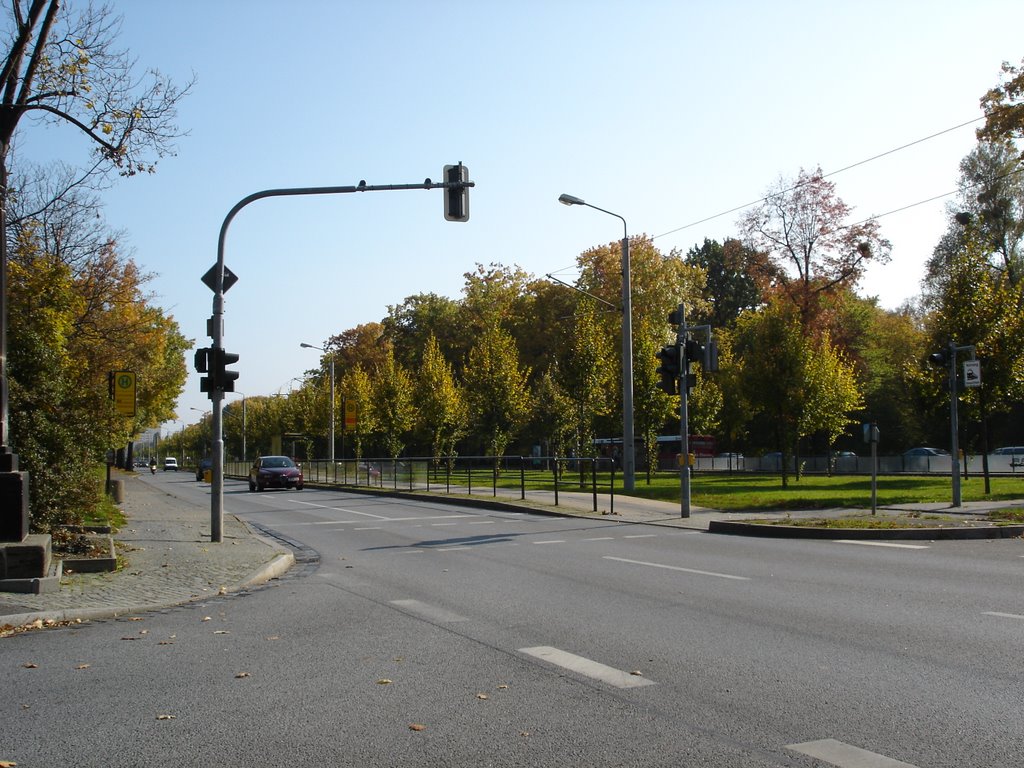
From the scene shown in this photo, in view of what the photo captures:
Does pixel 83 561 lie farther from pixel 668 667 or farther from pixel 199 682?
pixel 668 667

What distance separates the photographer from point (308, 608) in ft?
31.6

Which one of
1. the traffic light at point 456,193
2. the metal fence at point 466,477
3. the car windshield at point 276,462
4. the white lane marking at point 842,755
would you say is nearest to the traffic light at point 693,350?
the traffic light at point 456,193

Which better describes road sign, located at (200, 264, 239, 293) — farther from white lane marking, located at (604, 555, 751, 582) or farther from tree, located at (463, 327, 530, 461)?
tree, located at (463, 327, 530, 461)

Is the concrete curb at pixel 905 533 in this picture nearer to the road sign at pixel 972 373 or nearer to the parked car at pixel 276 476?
the road sign at pixel 972 373

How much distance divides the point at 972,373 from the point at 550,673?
1898cm

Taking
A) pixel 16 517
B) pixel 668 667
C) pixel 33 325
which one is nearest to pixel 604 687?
pixel 668 667

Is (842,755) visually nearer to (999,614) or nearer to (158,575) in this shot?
(999,614)

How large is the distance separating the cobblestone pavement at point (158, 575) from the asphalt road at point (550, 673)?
492mm

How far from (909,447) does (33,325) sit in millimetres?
67501

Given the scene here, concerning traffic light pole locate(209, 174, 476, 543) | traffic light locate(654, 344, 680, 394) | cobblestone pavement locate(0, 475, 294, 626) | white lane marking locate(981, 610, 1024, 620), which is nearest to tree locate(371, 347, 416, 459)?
traffic light locate(654, 344, 680, 394)

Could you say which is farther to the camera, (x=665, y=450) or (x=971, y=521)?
(x=665, y=450)

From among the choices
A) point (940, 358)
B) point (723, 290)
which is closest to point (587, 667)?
point (940, 358)

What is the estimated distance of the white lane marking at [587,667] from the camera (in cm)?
623

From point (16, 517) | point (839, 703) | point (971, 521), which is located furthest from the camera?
point (971, 521)
